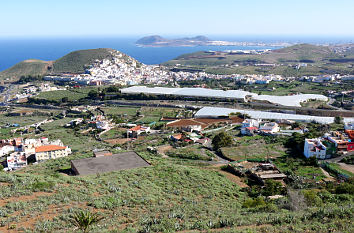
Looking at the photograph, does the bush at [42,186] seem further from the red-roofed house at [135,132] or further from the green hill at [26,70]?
the green hill at [26,70]

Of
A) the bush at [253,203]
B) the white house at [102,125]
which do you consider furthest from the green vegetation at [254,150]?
the white house at [102,125]

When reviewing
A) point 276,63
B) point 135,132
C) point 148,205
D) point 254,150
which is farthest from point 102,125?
point 276,63

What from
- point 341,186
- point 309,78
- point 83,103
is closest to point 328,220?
point 341,186

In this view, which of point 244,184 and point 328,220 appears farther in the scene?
point 244,184

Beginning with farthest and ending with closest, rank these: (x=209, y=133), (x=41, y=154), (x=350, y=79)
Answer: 1. (x=350, y=79)
2. (x=209, y=133)
3. (x=41, y=154)

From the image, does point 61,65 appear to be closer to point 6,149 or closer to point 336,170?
point 6,149

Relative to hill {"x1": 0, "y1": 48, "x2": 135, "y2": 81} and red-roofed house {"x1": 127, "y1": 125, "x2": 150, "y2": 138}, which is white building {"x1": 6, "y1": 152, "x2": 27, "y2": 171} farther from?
hill {"x1": 0, "y1": 48, "x2": 135, "y2": 81}

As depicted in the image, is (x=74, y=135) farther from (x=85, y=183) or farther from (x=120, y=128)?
(x=85, y=183)
